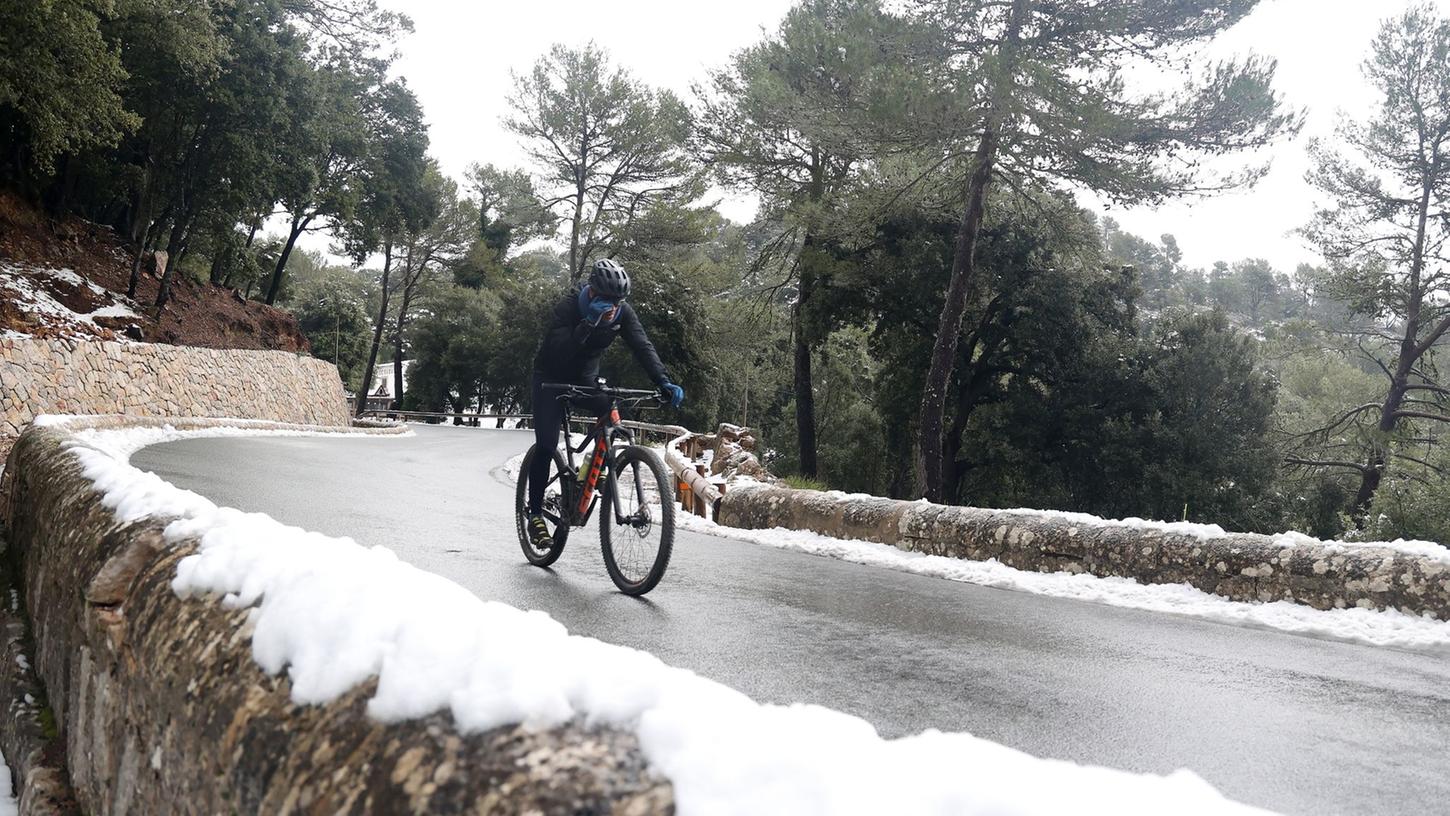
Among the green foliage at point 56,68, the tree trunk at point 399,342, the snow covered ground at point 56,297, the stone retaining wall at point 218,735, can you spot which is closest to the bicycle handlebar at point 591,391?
the stone retaining wall at point 218,735

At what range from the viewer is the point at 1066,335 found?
25141mm

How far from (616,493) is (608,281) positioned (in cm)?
122

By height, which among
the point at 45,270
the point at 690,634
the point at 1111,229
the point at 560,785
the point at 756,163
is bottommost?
the point at 690,634

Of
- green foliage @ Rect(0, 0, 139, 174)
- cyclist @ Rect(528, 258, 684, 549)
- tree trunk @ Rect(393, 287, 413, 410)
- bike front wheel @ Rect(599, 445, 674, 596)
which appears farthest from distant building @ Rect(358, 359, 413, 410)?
bike front wheel @ Rect(599, 445, 674, 596)

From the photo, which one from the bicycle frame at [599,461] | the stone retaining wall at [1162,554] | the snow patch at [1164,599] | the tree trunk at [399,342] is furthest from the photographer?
the tree trunk at [399,342]

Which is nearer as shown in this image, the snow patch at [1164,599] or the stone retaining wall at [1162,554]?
the snow patch at [1164,599]

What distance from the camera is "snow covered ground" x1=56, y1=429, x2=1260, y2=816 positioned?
1.23 metres

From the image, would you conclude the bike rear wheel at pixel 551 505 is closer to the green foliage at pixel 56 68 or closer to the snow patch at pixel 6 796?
the snow patch at pixel 6 796

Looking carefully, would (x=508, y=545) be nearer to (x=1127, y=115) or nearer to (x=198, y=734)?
(x=198, y=734)

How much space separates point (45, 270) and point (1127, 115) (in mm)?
25516

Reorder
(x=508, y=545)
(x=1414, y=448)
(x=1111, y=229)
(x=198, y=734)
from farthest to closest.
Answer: (x=1111, y=229) < (x=1414, y=448) < (x=508, y=545) < (x=198, y=734)

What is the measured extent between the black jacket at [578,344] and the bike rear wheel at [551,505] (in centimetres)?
50

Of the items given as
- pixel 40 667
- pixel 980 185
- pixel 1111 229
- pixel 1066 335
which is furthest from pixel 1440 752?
pixel 1111 229

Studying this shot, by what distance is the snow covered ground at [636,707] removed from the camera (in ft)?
4.04
